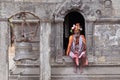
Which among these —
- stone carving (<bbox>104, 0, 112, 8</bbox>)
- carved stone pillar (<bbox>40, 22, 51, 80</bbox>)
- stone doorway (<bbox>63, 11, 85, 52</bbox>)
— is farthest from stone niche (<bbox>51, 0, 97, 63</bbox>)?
carved stone pillar (<bbox>40, 22, 51, 80</bbox>)

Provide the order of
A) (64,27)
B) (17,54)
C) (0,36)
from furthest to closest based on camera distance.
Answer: (64,27) → (17,54) → (0,36)

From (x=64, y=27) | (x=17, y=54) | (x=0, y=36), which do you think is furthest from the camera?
(x=64, y=27)

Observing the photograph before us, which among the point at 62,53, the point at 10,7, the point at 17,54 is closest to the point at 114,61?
the point at 62,53

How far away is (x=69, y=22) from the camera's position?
19.3 meters

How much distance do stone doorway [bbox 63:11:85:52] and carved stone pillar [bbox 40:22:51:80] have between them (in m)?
3.26

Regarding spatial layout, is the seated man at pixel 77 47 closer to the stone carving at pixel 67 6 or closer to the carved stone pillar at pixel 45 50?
the stone carving at pixel 67 6

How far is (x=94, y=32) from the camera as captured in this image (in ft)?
59.6

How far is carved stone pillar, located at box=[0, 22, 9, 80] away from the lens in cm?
1486

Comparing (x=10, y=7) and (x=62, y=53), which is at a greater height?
(x=10, y=7)

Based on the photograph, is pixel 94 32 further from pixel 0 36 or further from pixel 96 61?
pixel 0 36

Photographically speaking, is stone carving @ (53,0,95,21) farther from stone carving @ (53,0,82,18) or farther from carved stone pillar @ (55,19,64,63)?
carved stone pillar @ (55,19,64,63)

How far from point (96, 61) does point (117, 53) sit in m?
0.87

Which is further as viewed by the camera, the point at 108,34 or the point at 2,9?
the point at 108,34

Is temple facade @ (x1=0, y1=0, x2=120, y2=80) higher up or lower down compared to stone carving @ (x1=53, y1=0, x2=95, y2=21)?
lower down
